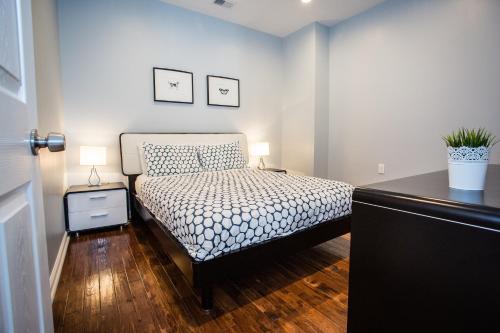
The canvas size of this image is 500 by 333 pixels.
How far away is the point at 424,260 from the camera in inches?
23.0

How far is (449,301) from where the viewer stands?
0.55m

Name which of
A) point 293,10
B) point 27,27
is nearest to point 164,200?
point 27,27

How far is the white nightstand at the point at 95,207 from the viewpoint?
8.25 ft

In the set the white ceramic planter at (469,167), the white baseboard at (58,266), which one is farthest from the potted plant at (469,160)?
the white baseboard at (58,266)

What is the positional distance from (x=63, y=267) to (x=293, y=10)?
3.80 m

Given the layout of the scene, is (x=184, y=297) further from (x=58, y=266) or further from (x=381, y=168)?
(x=381, y=168)

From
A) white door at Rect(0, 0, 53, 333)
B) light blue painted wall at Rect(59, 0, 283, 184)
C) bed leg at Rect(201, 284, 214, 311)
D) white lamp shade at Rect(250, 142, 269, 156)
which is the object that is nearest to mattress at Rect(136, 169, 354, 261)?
bed leg at Rect(201, 284, 214, 311)

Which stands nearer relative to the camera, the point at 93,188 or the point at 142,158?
the point at 93,188

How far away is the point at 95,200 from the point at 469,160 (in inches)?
117

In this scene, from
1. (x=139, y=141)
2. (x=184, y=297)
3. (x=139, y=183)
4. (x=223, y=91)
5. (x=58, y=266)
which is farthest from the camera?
(x=223, y=91)

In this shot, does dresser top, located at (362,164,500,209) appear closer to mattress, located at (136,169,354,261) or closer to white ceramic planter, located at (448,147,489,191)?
white ceramic planter, located at (448,147,489,191)

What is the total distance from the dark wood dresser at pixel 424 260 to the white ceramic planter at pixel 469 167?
0.03 meters

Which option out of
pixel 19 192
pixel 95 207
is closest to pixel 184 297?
pixel 19 192

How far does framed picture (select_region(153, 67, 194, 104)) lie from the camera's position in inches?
128
